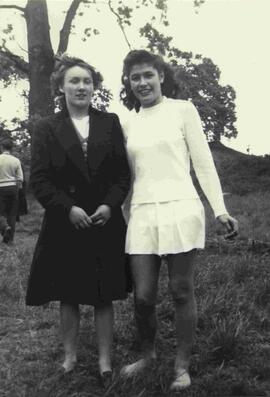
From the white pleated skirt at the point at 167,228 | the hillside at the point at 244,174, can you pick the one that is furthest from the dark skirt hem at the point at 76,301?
the hillside at the point at 244,174

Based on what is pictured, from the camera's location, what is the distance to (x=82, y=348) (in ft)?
13.2

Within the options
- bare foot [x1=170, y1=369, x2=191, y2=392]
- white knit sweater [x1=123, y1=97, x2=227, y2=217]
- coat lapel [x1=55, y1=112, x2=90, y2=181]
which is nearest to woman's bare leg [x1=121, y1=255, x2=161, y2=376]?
bare foot [x1=170, y1=369, x2=191, y2=392]

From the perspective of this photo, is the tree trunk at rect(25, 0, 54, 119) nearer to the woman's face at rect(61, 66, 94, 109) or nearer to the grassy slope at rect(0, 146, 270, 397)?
the grassy slope at rect(0, 146, 270, 397)

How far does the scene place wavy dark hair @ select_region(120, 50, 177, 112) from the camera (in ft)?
11.7

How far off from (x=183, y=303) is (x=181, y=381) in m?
0.46

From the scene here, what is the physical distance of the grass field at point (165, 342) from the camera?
3.42 metres

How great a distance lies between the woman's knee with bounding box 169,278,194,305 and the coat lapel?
31.6 inches

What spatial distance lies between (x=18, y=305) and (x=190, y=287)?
2300 millimetres

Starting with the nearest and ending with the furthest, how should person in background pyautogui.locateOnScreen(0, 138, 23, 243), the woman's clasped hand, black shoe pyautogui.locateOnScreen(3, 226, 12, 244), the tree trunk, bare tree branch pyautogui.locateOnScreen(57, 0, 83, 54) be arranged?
the woman's clasped hand < black shoe pyautogui.locateOnScreen(3, 226, 12, 244) < person in background pyautogui.locateOnScreen(0, 138, 23, 243) < the tree trunk < bare tree branch pyautogui.locateOnScreen(57, 0, 83, 54)

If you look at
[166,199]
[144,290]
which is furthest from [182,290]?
[166,199]

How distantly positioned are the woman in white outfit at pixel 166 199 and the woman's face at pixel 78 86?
0.28 meters

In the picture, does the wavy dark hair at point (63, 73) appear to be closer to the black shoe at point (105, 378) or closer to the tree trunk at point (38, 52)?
the black shoe at point (105, 378)

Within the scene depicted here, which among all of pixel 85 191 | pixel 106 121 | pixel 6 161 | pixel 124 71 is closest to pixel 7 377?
pixel 85 191

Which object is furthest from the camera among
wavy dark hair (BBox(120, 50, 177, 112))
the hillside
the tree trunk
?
the hillside
